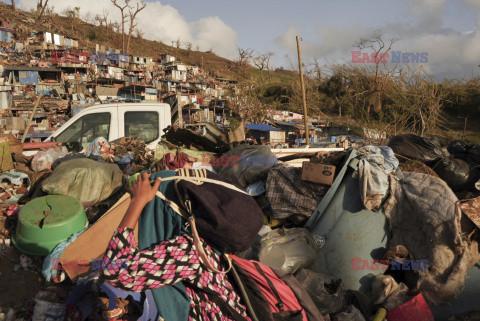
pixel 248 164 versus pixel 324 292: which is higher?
pixel 248 164

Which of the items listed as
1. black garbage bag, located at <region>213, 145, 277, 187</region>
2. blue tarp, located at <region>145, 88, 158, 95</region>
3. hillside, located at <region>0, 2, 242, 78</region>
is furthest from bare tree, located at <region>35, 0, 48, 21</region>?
black garbage bag, located at <region>213, 145, 277, 187</region>

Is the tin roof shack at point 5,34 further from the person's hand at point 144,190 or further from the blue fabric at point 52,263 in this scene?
the person's hand at point 144,190

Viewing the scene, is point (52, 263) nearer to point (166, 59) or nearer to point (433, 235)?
point (433, 235)

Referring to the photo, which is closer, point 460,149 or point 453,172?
point 453,172

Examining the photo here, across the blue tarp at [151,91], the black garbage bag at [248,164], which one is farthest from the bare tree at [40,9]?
the black garbage bag at [248,164]

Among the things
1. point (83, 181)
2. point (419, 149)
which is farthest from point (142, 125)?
point (419, 149)

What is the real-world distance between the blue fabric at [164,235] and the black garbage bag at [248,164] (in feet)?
7.07

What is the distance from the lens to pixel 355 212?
2932 millimetres

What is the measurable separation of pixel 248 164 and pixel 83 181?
1846 millimetres

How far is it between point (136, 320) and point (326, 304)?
1.39m

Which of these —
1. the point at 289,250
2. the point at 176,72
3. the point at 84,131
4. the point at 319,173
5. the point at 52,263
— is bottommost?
the point at 289,250

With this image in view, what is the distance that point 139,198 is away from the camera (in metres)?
1.38

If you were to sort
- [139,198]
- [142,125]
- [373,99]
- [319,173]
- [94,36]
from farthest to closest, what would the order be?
[94,36], [373,99], [142,125], [319,173], [139,198]

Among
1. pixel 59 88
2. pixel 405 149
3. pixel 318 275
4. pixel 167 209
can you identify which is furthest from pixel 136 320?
pixel 59 88
